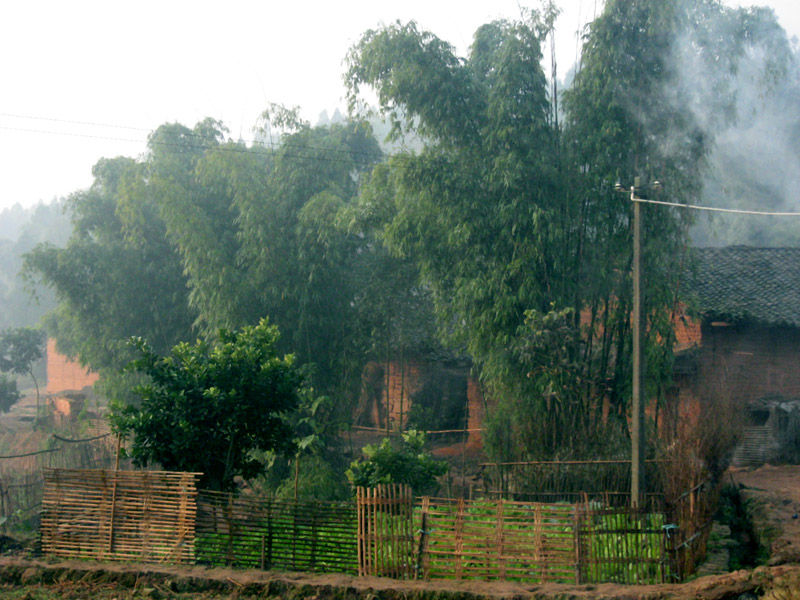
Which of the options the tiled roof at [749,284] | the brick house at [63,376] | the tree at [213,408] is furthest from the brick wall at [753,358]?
the brick house at [63,376]

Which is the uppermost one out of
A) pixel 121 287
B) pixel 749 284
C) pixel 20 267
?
pixel 20 267

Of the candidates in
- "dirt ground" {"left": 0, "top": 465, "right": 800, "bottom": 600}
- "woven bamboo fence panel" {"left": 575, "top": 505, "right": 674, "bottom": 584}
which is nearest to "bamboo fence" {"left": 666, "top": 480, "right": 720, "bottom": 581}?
"woven bamboo fence panel" {"left": 575, "top": 505, "right": 674, "bottom": 584}

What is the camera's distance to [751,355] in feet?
53.4

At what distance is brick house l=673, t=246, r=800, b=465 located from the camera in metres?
15.1

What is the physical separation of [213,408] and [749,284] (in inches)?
520

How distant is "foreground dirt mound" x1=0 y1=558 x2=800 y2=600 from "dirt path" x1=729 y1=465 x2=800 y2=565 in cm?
212

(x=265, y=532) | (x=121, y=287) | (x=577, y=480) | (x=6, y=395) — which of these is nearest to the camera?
→ (x=265, y=532)

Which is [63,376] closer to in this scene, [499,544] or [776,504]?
[499,544]

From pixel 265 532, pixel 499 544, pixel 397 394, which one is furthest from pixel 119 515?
pixel 397 394

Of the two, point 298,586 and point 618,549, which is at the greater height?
point 618,549

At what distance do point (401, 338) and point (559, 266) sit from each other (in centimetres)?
495

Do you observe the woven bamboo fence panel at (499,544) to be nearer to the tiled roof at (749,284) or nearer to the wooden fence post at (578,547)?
the wooden fence post at (578,547)

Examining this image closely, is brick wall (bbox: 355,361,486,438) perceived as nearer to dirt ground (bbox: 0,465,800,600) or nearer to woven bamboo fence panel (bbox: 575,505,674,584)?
dirt ground (bbox: 0,465,800,600)

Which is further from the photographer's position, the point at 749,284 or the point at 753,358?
the point at 749,284
